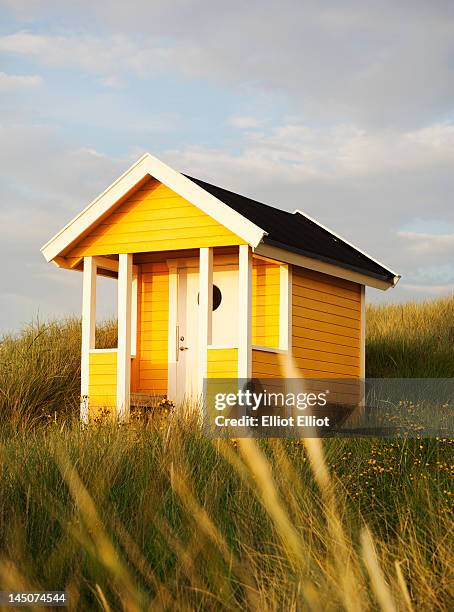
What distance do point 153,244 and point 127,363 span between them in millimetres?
1888

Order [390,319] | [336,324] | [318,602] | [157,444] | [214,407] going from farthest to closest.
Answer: [390,319] < [336,324] < [214,407] < [157,444] < [318,602]

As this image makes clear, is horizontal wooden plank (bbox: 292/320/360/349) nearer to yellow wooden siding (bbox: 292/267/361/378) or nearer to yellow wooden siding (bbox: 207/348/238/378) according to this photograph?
yellow wooden siding (bbox: 292/267/361/378)

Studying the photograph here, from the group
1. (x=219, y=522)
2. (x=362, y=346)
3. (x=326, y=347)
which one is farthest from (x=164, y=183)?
(x=219, y=522)

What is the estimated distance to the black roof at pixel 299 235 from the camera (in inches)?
551

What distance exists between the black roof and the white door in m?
1.12

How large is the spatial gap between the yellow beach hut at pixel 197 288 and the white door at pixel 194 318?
16 mm

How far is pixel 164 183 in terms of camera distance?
46.5 ft

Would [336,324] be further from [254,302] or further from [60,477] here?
→ [60,477]

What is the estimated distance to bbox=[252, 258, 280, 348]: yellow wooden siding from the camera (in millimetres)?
14703

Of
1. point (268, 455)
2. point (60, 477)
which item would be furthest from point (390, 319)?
point (60, 477)

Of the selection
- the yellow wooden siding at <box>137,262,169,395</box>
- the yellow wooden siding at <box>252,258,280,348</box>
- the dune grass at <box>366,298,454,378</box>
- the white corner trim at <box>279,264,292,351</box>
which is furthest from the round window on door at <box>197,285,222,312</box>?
the dune grass at <box>366,298,454,378</box>

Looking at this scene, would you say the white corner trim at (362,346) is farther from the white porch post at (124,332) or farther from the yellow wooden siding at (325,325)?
the white porch post at (124,332)

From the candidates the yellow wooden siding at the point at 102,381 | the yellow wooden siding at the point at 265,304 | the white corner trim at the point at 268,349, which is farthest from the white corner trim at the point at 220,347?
the yellow wooden siding at the point at 102,381

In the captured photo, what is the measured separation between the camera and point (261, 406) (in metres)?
13.2
